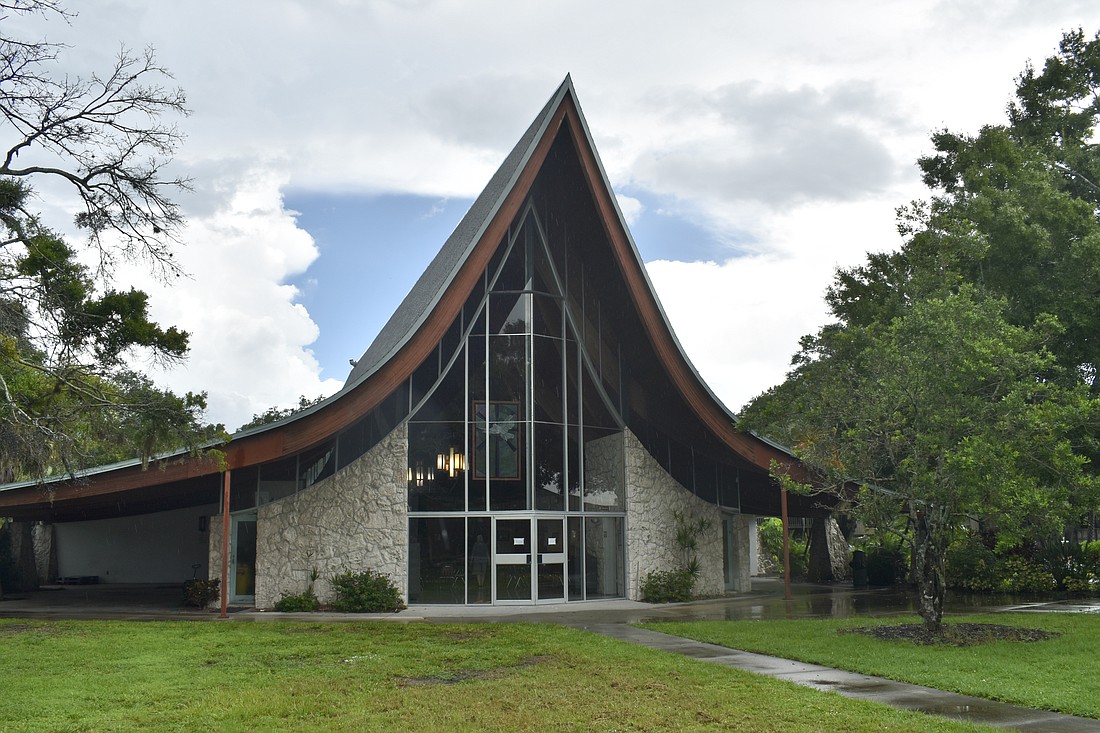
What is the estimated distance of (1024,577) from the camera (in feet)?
74.3

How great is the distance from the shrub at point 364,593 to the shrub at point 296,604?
47 cm

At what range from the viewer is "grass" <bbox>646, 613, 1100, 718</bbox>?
9.55m

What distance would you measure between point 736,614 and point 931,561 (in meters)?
5.10

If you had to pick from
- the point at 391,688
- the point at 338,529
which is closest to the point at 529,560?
the point at 338,529

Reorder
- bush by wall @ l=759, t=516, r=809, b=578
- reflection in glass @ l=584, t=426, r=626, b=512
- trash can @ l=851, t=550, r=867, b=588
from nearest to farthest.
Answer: reflection in glass @ l=584, t=426, r=626, b=512
trash can @ l=851, t=550, r=867, b=588
bush by wall @ l=759, t=516, r=809, b=578

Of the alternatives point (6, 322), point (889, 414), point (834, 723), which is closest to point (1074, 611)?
point (889, 414)

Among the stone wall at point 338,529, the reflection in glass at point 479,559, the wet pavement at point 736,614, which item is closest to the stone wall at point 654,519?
the wet pavement at point 736,614

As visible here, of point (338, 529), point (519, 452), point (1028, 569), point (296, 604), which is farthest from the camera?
point (1028, 569)

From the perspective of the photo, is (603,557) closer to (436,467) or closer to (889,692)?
(436,467)

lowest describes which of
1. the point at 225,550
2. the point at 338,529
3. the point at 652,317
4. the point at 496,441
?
the point at 225,550

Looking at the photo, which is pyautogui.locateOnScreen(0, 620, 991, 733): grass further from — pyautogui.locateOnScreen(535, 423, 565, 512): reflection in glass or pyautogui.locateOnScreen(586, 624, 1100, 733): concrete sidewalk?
pyautogui.locateOnScreen(535, 423, 565, 512): reflection in glass

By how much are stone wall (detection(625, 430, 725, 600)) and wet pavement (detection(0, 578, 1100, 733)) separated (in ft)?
2.85

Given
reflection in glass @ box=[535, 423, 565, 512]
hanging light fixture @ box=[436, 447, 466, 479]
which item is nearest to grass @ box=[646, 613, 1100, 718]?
reflection in glass @ box=[535, 423, 565, 512]

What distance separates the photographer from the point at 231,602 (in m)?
19.8
